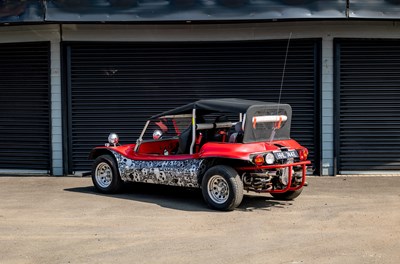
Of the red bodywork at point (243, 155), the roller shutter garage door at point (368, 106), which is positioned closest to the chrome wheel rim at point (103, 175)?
the red bodywork at point (243, 155)

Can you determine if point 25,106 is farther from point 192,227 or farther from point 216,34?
point 192,227

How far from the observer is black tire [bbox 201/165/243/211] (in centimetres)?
865

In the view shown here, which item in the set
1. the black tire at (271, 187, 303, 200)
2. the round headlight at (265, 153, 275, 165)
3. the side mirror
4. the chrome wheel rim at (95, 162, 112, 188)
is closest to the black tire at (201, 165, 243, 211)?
the round headlight at (265, 153, 275, 165)

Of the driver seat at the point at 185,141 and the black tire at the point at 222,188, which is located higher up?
the driver seat at the point at 185,141

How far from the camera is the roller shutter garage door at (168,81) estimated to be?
504 inches

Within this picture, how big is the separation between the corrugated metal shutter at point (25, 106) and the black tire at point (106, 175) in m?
3.04

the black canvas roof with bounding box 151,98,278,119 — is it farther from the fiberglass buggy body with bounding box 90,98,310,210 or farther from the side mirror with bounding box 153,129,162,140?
the side mirror with bounding box 153,129,162,140

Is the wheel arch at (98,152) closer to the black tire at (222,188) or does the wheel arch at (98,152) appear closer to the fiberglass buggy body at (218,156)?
the fiberglass buggy body at (218,156)

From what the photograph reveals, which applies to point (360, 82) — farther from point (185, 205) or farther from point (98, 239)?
point (98, 239)

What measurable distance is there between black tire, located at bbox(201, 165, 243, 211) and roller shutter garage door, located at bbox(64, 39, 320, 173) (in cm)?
430

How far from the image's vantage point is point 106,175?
10562mm

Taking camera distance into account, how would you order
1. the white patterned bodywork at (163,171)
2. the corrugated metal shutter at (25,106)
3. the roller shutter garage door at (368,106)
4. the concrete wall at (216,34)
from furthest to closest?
1. the corrugated metal shutter at (25,106)
2. the roller shutter garage door at (368,106)
3. the concrete wall at (216,34)
4. the white patterned bodywork at (163,171)

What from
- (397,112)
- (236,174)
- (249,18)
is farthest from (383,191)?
(249,18)

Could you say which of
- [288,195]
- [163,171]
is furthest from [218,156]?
[288,195]
